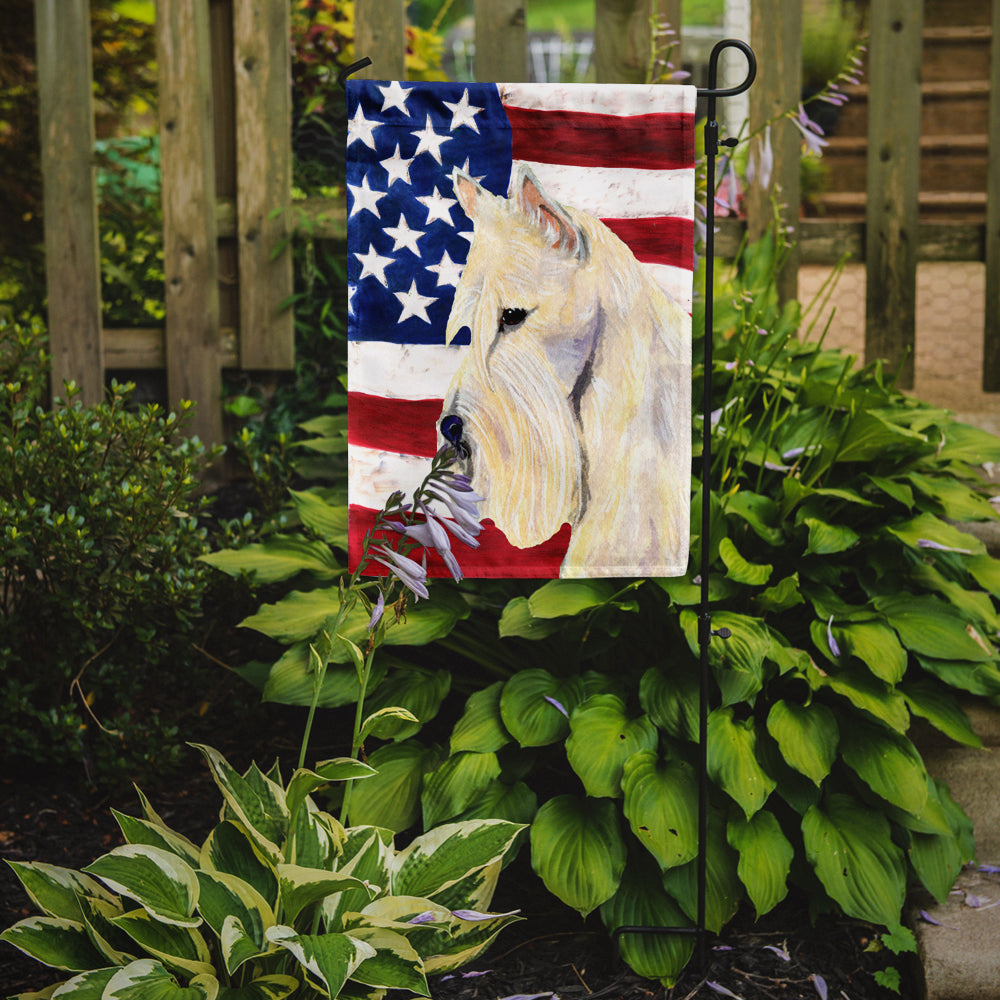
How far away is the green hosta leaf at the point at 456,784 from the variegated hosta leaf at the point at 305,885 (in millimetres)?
431

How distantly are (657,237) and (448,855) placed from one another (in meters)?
1.21

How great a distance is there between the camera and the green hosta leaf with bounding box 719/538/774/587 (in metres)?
2.20

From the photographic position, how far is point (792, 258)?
351 centimetres

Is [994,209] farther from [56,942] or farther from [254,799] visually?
[56,942]

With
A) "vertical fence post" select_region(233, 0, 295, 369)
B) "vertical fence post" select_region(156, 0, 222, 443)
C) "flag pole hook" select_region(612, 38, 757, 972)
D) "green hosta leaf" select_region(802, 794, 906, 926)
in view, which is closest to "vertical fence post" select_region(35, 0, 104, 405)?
"vertical fence post" select_region(156, 0, 222, 443)

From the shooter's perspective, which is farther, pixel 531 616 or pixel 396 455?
pixel 531 616

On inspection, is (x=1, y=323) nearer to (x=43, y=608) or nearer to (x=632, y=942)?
(x=43, y=608)

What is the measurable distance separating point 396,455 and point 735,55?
573 centimetres

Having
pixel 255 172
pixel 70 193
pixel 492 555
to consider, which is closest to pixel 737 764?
pixel 492 555

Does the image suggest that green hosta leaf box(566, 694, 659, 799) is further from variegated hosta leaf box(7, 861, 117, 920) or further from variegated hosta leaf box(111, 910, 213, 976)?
variegated hosta leaf box(7, 861, 117, 920)

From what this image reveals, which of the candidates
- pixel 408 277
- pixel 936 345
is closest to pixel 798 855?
pixel 408 277

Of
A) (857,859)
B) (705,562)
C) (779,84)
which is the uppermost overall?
(779,84)

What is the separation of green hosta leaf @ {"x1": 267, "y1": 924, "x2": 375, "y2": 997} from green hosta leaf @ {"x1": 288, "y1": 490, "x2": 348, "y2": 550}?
3.84 ft

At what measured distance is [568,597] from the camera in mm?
2168
